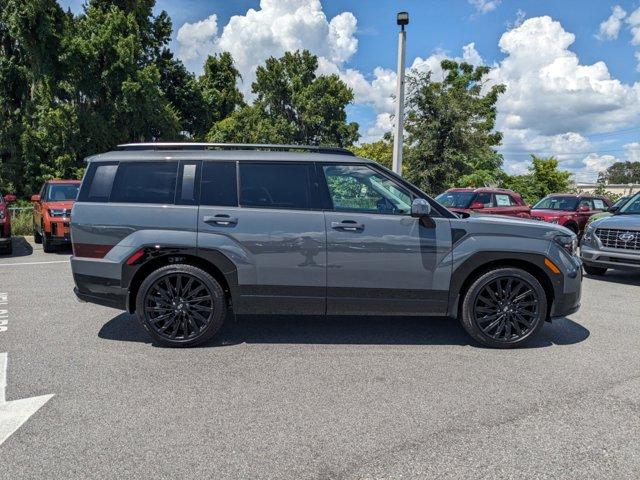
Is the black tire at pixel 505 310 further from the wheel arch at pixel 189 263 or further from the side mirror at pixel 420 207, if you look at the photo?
the wheel arch at pixel 189 263

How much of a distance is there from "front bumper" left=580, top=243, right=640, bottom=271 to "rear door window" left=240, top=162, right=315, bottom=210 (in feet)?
20.8

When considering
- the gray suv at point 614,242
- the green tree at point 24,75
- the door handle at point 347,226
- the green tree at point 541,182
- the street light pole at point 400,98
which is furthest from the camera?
the green tree at point 541,182

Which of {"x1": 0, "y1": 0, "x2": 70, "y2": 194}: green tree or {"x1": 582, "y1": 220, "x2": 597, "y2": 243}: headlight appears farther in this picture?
{"x1": 0, "y1": 0, "x2": 70, "y2": 194}: green tree

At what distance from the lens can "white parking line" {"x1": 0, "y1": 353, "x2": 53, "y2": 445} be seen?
3070mm

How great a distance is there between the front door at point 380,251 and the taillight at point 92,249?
85.0 inches

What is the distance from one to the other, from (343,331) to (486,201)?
371 inches

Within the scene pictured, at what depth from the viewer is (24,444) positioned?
2.90 metres

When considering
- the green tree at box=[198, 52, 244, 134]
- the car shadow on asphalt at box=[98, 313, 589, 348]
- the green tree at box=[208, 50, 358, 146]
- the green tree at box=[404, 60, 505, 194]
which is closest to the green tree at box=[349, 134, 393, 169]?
the green tree at box=[208, 50, 358, 146]

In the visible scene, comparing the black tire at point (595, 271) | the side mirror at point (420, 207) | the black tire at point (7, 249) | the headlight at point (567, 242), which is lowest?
the black tire at point (595, 271)

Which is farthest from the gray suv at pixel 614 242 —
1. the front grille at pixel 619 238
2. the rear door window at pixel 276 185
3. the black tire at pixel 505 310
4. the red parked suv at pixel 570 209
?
the rear door window at pixel 276 185

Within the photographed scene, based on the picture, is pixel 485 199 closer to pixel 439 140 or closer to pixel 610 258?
pixel 610 258

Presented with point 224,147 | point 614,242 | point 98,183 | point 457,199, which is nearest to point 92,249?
point 98,183

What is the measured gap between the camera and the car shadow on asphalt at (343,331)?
4930 mm

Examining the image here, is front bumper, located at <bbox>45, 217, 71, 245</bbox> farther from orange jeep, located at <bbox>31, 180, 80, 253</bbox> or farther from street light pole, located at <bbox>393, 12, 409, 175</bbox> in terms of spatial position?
street light pole, located at <bbox>393, 12, 409, 175</bbox>
